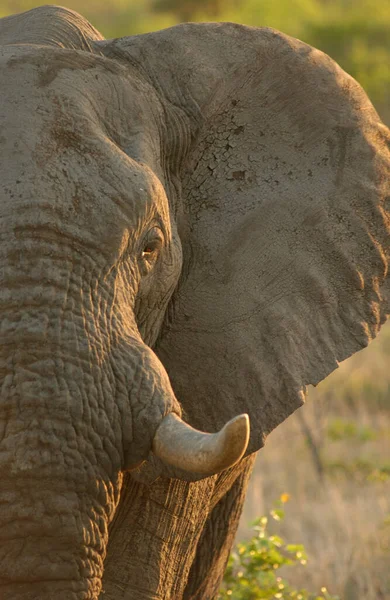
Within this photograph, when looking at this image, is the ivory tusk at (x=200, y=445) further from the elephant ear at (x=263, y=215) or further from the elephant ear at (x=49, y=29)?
the elephant ear at (x=49, y=29)

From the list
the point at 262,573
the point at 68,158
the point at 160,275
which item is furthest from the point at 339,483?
the point at 68,158

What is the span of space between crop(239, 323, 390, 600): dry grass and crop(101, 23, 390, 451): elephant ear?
6.58 ft

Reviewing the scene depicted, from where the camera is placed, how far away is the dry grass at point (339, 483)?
17.9 feet

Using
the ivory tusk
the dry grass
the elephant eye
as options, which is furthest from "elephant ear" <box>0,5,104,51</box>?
the dry grass

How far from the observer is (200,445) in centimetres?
257

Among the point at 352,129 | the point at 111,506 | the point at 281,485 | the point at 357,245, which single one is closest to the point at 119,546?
the point at 111,506

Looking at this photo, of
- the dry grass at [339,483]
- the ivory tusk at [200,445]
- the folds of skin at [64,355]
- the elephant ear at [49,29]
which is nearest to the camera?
the ivory tusk at [200,445]

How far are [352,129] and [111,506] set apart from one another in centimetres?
128

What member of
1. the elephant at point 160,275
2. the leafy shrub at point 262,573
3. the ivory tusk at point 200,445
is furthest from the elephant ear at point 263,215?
the leafy shrub at point 262,573

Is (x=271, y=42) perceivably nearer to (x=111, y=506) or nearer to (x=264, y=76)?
(x=264, y=76)

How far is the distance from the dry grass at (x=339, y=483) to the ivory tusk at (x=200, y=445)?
264 cm

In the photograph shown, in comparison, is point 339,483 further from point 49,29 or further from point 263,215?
point 49,29

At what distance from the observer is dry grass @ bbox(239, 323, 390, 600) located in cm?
546

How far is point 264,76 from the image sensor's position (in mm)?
3525
